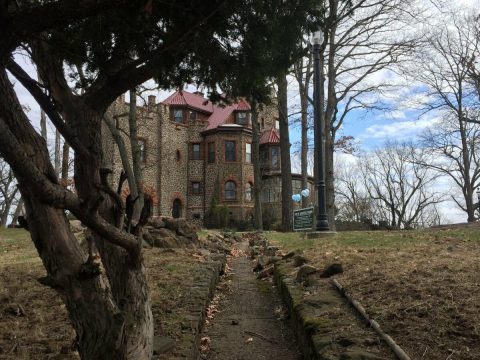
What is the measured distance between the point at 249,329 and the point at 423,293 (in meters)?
2.33

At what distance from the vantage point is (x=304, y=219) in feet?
43.1

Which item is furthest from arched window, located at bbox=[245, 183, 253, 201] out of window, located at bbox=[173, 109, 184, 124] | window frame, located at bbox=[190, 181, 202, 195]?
window, located at bbox=[173, 109, 184, 124]

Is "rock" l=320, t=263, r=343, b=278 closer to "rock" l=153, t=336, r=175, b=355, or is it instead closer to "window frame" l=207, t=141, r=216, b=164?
"rock" l=153, t=336, r=175, b=355

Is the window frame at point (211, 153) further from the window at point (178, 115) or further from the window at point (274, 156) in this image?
the window at point (274, 156)

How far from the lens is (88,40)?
5.23 meters

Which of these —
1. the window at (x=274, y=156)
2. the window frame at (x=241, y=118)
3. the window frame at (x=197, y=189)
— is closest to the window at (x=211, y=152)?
the window frame at (x=197, y=189)

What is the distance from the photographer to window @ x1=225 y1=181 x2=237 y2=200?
40.0 meters

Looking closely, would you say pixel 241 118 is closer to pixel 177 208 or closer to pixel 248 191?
pixel 248 191

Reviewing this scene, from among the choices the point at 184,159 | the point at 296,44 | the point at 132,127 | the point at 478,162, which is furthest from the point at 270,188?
the point at 296,44

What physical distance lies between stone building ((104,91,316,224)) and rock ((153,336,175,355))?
108ft

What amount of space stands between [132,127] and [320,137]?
21.2 ft

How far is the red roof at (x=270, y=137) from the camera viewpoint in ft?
138

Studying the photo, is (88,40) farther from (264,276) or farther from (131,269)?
(264,276)

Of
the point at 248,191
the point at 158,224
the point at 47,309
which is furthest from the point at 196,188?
the point at 47,309
